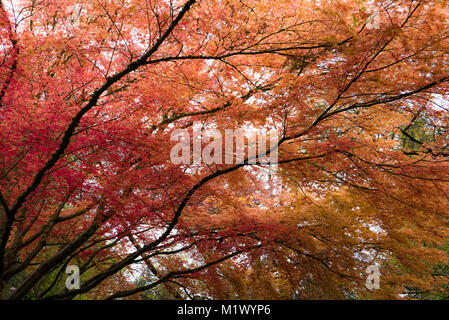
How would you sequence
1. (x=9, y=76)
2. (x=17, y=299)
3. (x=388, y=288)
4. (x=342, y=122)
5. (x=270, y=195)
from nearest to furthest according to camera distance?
(x=9, y=76), (x=17, y=299), (x=342, y=122), (x=388, y=288), (x=270, y=195)

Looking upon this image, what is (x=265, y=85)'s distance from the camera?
514 centimetres

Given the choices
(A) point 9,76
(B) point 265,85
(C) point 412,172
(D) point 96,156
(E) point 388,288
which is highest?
(B) point 265,85

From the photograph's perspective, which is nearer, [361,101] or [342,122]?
[361,101]

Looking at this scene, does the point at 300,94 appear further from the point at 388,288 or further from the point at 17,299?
the point at 17,299

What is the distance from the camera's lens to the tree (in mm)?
3441

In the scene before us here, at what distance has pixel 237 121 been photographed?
4.22 m

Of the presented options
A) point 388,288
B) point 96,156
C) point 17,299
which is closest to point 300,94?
point 96,156

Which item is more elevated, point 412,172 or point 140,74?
point 140,74

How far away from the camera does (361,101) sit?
4105 millimetres

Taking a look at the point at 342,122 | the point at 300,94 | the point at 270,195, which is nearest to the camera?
the point at 300,94

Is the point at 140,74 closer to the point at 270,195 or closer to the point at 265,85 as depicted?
the point at 265,85

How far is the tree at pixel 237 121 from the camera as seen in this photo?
3441mm

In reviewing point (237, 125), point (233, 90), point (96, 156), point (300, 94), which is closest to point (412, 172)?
point (300, 94)

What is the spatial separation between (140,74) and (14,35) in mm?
1733
